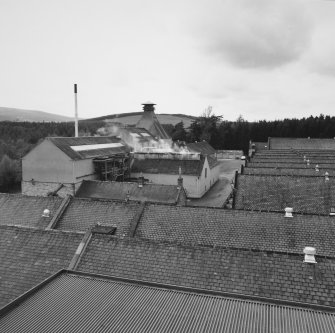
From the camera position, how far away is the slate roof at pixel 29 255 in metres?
13.4

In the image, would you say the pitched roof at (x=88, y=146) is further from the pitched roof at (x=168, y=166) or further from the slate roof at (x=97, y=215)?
the slate roof at (x=97, y=215)

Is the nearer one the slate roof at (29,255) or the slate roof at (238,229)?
the slate roof at (29,255)

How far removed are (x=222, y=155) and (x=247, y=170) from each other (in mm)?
56291

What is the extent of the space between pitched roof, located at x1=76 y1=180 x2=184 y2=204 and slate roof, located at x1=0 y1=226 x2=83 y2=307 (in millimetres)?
16116

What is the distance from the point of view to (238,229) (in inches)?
747

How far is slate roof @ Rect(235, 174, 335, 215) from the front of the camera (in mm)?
25547

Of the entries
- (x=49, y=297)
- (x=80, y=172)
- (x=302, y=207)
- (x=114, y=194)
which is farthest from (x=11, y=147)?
(x=49, y=297)

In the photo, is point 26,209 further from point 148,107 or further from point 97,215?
point 148,107

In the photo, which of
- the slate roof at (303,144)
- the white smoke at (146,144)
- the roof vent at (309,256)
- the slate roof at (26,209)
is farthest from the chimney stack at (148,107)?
the roof vent at (309,256)

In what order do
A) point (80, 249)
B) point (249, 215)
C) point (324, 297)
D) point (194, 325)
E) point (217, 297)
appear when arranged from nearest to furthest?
point (194, 325), point (217, 297), point (324, 297), point (80, 249), point (249, 215)

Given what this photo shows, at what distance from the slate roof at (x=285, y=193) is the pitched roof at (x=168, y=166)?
1594 cm

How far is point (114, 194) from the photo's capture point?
3434 centimetres

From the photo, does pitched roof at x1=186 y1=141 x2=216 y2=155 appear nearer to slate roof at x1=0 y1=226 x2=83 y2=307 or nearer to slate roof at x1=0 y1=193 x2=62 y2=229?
slate roof at x1=0 y1=193 x2=62 y2=229

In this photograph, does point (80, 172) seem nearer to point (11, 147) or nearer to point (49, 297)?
point (49, 297)
